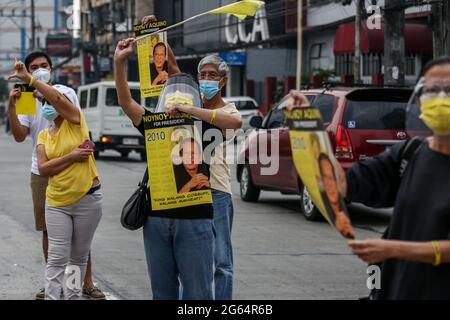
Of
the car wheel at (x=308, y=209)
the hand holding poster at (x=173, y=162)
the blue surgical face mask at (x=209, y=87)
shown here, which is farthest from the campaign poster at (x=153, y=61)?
the car wheel at (x=308, y=209)

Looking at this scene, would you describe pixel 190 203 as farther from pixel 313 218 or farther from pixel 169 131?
pixel 313 218

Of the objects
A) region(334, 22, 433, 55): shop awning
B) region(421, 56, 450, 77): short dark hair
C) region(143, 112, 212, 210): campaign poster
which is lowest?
region(143, 112, 212, 210): campaign poster

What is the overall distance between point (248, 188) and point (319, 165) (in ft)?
41.6

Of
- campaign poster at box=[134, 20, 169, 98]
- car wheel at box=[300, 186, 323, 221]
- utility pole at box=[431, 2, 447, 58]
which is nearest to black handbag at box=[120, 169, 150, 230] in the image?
campaign poster at box=[134, 20, 169, 98]

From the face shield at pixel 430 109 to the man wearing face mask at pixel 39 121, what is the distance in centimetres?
379

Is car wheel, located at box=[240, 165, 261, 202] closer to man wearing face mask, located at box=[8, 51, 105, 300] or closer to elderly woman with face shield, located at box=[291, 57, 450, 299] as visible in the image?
man wearing face mask, located at box=[8, 51, 105, 300]

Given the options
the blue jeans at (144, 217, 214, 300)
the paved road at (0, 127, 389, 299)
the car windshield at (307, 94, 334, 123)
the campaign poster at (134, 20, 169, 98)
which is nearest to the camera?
the blue jeans at (144, 217, 214, 300)

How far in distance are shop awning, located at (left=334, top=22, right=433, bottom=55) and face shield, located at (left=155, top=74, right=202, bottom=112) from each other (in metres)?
23.5

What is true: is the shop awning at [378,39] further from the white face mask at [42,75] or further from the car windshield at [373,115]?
the white face mask at [42,75]

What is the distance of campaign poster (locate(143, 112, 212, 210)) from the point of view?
546 centimetres

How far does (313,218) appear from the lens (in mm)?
13758

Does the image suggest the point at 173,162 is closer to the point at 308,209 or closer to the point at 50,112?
the point at 50,112

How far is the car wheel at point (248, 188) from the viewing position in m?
16.2
